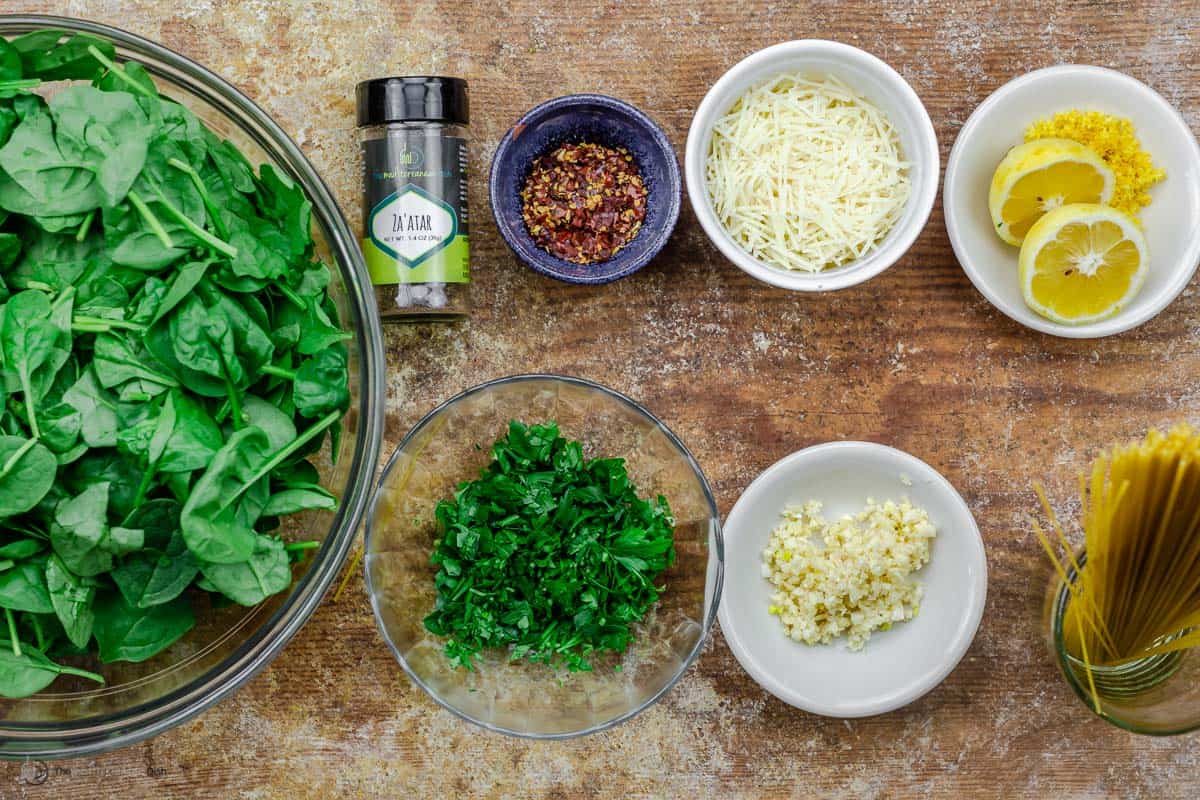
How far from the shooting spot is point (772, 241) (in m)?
1.40

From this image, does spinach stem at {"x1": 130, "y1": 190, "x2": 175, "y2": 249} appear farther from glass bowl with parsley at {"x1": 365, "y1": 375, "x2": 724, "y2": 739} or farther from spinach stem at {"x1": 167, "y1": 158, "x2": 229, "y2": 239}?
glass bowl with parsley at {"x1": 365, "y1": 375, "x2": 724, "y2": 739}

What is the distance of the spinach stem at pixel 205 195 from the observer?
1070mm

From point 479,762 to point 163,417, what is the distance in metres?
0.78

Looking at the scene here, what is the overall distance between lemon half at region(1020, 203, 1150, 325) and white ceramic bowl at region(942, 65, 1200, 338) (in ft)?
0.09

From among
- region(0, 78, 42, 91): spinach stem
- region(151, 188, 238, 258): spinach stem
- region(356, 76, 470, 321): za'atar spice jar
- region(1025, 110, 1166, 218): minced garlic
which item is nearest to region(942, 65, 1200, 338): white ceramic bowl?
region(1025, 110, 1166, 218): minced garlic

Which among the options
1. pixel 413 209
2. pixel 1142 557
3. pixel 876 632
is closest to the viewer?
pixel 1142 557

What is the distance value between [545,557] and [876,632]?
562mm

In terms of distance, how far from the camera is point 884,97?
1.40 metres

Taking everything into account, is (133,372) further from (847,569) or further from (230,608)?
(847,569)

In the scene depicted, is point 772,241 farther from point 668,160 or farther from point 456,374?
point 456,374

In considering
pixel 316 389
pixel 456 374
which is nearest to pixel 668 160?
pixel 456 374

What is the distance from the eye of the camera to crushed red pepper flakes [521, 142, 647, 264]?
1425 mm

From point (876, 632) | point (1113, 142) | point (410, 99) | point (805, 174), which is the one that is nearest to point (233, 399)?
point (410, 99)

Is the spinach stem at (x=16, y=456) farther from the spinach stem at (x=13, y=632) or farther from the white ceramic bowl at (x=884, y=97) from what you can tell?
the white ceramic bowl at (x=884, y=97)
